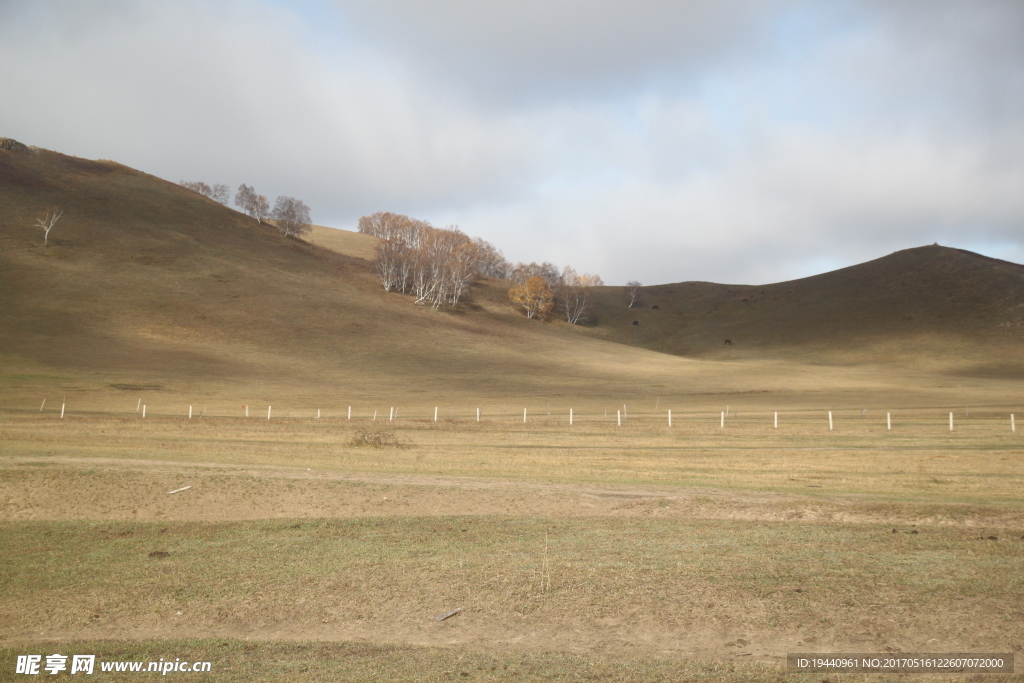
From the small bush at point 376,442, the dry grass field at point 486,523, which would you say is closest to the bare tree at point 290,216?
the dry grass field at point 486,523

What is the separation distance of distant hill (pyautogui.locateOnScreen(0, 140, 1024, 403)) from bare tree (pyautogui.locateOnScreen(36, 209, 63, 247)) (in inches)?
42.2

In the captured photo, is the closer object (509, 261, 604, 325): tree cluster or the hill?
the hill

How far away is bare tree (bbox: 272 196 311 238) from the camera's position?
509ft

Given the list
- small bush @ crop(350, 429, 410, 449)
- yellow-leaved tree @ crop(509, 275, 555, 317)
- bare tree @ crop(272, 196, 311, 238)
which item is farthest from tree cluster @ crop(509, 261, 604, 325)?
small bush @ crop(350, 429, 410, 449)

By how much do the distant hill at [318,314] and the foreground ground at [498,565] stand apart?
48944 mm

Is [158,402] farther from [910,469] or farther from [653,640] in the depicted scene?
[653,640]

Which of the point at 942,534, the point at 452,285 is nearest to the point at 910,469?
the point at 942,534

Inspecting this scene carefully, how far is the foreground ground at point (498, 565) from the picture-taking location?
7570mm

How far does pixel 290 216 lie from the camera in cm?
15588

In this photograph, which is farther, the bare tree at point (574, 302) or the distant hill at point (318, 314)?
the bare tree at point (574, 302)

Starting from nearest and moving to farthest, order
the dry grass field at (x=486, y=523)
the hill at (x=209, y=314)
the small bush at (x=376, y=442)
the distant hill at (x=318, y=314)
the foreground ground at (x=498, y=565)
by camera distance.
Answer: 1. the foreground ground at (x=498, y=565)
2. the dry grass field at (x=486, y=523)
3. the small bush at (x=376, y=442)
4. the hill at (x=209, y=314)
5. the distant hill at (x=318, y=314)

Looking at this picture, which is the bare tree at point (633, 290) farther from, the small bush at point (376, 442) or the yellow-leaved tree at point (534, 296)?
the small bush at point (376, 442)

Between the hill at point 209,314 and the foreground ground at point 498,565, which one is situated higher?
the hill at point 209,314

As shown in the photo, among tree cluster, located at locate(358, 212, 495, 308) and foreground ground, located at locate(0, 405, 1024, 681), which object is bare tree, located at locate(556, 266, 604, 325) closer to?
tree cluster, located at locate(358, 212, 495, 308)
